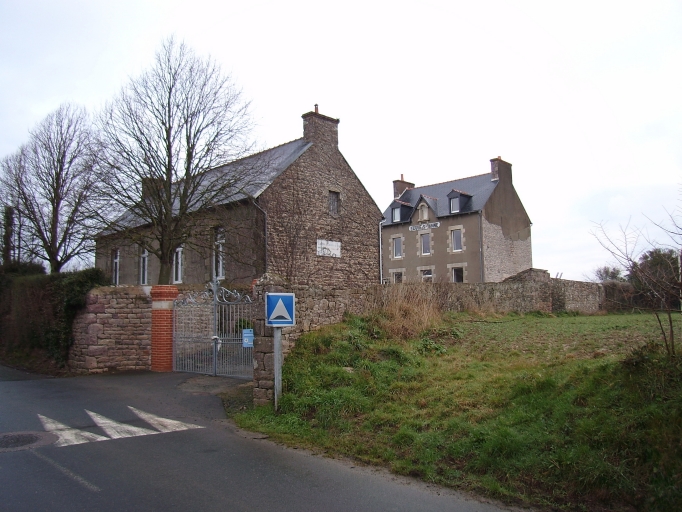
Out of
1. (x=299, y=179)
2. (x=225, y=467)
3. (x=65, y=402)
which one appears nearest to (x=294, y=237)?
(x=299, y=179)

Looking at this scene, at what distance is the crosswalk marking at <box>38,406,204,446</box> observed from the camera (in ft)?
25.4

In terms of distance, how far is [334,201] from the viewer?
86.7 feet

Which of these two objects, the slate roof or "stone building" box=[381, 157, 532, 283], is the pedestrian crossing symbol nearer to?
the slate roof

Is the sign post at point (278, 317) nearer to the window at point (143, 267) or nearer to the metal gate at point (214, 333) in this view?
the metal gate at point (214, 333)

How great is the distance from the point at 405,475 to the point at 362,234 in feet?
71.5

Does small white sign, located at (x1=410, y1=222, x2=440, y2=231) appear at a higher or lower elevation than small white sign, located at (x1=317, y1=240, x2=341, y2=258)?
higher

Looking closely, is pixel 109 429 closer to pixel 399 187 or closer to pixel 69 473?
pixel 69 473

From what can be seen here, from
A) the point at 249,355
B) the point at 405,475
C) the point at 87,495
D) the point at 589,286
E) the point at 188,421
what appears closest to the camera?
the point at 87,495

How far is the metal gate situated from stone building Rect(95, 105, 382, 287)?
580 cm

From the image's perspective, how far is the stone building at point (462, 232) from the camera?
3675cm

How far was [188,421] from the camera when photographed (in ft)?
29.3

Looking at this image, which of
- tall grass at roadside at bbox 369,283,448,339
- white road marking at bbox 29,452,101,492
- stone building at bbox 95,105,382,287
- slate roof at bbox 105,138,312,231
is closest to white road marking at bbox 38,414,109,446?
white road marking at bbox 29,452,101,492

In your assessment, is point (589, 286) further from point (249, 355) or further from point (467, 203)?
point (249, 355)

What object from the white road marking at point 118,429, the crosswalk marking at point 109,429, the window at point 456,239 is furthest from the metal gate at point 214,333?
the window at point 456,239
